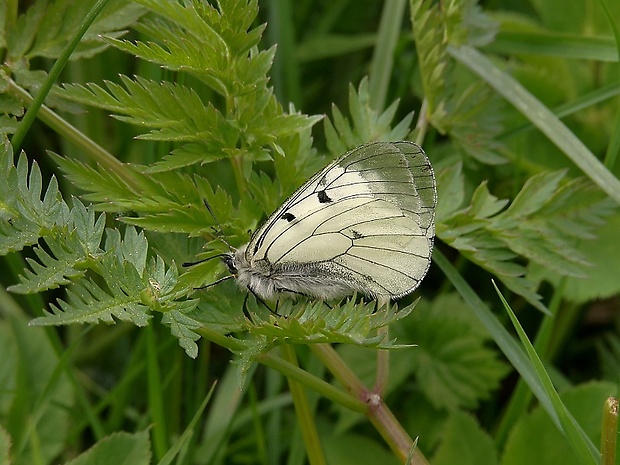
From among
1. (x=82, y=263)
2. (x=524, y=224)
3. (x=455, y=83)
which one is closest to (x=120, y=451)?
(x=82, y=263)

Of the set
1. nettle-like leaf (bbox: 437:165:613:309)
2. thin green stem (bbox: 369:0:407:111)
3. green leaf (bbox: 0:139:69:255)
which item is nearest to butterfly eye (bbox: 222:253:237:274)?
green leaf (bbox: 0:139:69:255)

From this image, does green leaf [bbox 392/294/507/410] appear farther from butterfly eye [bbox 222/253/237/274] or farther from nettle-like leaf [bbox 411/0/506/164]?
butterfly eye [bbox 222/253/237/274]

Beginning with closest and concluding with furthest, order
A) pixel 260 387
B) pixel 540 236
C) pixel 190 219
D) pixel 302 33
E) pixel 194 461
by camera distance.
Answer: pixel 190 219
pixel 540 236
pixel 194 461
pixel 260 387
pixel 302 33

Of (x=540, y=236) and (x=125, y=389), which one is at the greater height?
(x=540, y=236)

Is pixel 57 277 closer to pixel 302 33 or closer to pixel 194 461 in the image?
pixel 194 461

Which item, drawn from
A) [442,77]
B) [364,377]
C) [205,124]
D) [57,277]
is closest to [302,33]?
[442,77]

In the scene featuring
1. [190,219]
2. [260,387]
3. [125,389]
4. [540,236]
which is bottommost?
[260,387]

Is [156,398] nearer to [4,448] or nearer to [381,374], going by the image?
[4,448]
